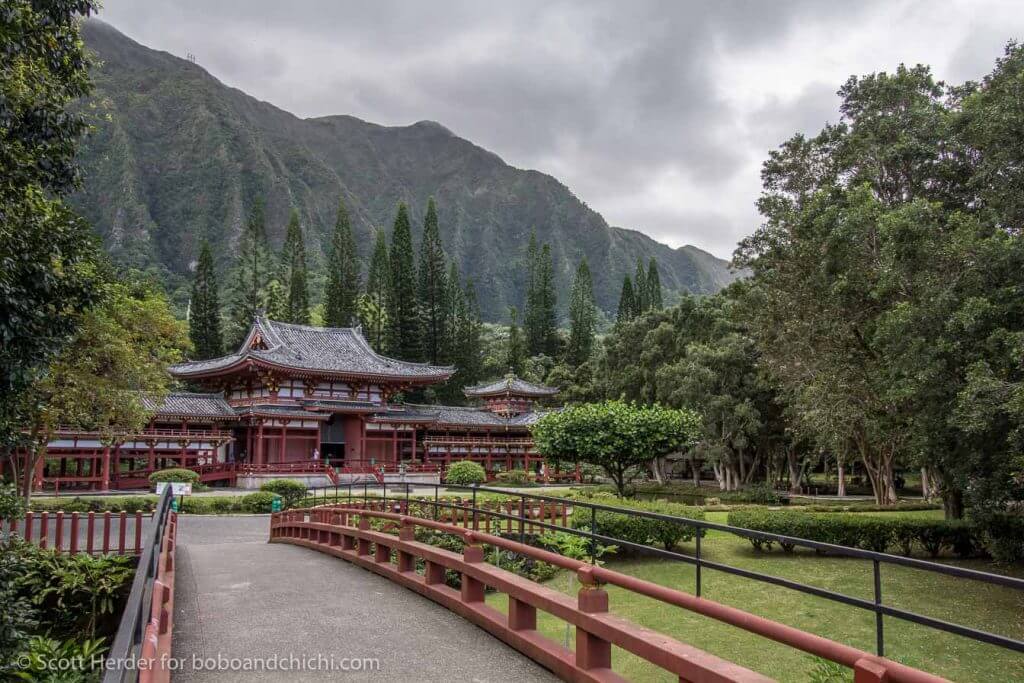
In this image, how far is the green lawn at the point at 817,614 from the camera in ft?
31.4

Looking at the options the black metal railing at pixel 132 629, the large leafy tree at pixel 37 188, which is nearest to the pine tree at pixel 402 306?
the large leafy tree at pixel 37 188

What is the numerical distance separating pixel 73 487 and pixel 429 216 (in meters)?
41.6

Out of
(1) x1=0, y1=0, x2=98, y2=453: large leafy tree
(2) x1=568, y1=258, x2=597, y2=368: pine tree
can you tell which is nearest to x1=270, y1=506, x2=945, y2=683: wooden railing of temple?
(1) x1=0, y1=0, x2=98, y2=453: large leafy tree

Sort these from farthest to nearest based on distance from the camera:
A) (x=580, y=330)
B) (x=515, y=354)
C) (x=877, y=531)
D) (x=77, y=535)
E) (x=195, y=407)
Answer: (x=515, y=354)
(x=580, y=330)
(x=195, y=407)
(x=877, y=531)
(x=77, y=535)

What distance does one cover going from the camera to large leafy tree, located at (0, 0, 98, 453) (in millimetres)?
7773

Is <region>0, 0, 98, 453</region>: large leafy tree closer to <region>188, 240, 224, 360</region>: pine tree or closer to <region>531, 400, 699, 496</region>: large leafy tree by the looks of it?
<region>531, 400, 699, 496</region>: large leafy tree

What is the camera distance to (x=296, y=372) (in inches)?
1566

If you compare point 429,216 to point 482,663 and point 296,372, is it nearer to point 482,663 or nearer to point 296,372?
point 296,372

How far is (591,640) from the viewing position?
5246mm

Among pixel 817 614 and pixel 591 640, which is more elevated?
pixel 591 640

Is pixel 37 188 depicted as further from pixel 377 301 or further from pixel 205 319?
pixel 377 301

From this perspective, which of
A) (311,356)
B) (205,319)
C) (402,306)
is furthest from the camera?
(402,306)

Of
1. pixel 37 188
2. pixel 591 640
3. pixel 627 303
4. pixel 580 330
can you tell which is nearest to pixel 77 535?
pixel 37 188

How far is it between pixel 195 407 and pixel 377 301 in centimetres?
3305
